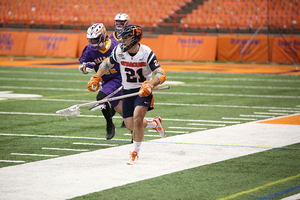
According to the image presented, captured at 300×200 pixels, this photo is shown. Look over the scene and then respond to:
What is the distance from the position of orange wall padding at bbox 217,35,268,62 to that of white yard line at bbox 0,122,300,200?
1678 centimetres

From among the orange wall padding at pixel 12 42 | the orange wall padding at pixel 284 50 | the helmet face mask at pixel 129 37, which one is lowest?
the orange wall padding at pixel 12 42

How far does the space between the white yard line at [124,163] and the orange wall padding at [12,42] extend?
22884 mm

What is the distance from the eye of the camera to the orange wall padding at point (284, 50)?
77.6 feet

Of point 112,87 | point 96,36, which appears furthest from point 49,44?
point 96,36

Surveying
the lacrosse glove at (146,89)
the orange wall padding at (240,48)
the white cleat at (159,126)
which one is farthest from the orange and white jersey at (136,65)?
the orange wall padding at (240,48)

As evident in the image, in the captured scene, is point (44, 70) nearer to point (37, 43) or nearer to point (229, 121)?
point (37, 43)

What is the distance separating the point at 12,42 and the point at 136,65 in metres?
24.6

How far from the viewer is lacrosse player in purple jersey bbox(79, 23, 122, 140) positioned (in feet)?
26.7

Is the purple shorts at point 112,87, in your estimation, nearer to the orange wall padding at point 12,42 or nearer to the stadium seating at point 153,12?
the stadium seating at point 153,12

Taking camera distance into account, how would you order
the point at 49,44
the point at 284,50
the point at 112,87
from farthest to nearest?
the point at 49,44
the point at 284,50
the point at 112,87

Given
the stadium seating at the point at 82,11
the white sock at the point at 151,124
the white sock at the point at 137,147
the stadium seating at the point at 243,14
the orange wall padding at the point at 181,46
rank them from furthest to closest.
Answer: the stadium seating at the point at 82,11 → the stadium seating at the point at 243,14 → the orange wall padding at the point at 181,46 → the white sock at the point at 151,124 → the white sock at the point at 137,147

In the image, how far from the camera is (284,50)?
78.9 feet

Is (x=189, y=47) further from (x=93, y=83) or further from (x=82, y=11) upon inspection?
(x=93, y=83)

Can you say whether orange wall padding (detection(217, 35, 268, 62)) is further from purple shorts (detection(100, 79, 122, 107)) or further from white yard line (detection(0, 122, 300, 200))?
purple shorts (detection(100, 79, 122, 107))
